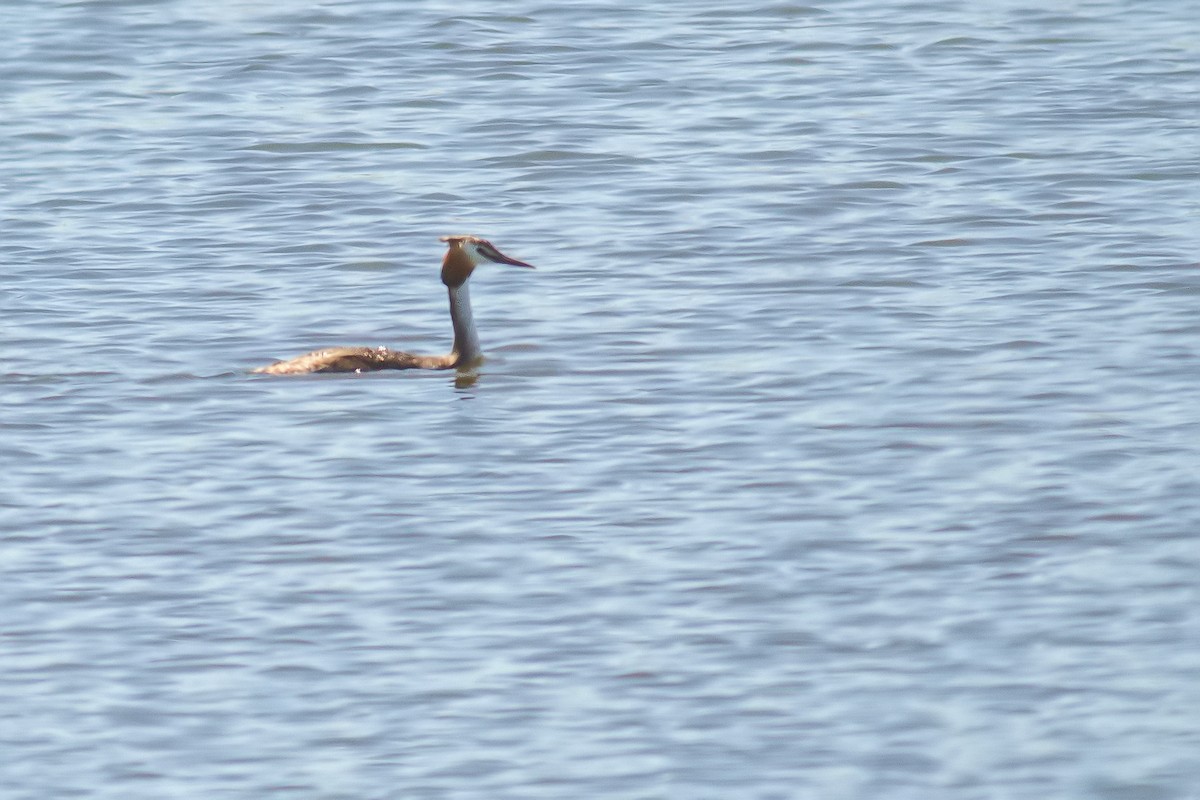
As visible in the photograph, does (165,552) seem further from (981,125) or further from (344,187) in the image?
(981,125)

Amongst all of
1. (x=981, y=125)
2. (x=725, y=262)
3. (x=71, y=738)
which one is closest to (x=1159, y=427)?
(x=725, y=262)

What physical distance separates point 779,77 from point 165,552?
12.6m

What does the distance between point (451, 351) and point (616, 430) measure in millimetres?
2397

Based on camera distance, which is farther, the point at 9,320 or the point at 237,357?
the point at 9,320

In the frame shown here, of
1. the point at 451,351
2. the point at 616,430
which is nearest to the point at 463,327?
the point at 451,351

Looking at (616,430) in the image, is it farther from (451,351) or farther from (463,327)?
(451,351)

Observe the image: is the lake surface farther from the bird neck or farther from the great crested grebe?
the bird neck

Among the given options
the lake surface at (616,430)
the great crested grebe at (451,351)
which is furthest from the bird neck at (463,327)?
the lake surface at (616,430)

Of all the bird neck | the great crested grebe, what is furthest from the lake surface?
the bird neck

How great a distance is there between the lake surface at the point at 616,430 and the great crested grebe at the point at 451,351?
0.39 feet

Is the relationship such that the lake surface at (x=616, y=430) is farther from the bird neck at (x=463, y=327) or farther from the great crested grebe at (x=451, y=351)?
the bird neck at (x=463, y=327)

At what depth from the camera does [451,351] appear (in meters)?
14.4

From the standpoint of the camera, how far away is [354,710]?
28.4 ft

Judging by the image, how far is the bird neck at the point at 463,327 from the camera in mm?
14047
